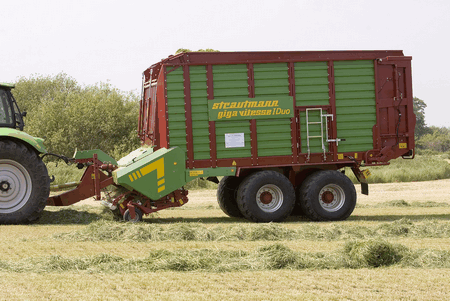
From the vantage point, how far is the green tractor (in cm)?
1130

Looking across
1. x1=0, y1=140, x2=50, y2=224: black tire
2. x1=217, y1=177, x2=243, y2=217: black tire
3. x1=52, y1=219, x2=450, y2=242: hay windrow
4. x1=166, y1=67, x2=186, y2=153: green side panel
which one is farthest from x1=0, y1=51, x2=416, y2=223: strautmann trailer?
x1=52, y1=219, x2=450, y2=242: hay windrow

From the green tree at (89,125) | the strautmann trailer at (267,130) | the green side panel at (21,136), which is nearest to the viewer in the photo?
the green side panel at (21,136)

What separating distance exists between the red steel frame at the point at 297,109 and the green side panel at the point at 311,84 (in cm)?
10

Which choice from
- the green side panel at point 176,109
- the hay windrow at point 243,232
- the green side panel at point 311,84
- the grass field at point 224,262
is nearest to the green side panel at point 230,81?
the green side panel at point 176,109

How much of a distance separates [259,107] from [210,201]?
5479mm

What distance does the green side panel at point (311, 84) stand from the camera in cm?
1252

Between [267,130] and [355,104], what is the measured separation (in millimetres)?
1883

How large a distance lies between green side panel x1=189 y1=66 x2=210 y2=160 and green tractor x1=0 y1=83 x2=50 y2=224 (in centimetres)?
280

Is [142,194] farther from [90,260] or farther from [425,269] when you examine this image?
[425,269]

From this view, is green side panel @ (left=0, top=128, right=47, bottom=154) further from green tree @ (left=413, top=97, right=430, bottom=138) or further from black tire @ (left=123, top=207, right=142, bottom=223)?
green tree @ (left=413, top=97, right=430, bottom=138)

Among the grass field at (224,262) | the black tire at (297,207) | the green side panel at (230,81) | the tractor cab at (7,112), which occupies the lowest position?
the grass field at (224,262)

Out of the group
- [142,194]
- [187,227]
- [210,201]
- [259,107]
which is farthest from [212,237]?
[210,201]

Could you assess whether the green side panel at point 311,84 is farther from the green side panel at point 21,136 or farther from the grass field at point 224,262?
the green side panel at point 21,136

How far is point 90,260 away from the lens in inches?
303
